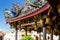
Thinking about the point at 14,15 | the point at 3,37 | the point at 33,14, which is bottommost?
the point at 33,14

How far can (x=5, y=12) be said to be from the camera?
20.7 m

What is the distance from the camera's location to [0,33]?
43.1 meters

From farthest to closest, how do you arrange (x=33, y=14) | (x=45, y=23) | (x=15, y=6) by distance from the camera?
(x=15, y=6), (x=33, y=14), (x=45, y=23)

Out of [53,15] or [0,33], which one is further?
[0,33]

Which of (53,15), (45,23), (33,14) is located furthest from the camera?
(33,14)

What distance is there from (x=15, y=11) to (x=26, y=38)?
2.77 m

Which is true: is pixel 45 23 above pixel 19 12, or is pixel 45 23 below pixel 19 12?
below

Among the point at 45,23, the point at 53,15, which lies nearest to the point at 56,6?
Answer: the point at 53,15

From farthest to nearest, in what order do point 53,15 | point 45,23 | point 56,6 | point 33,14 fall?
point 33,14 → point 45,23 → point 53,15 → point 56,6

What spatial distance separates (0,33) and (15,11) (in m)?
23.5

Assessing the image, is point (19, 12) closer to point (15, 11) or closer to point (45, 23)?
point (15, 11)

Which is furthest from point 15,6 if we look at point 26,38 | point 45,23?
point 45,23

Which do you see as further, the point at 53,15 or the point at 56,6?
the point at 53,15

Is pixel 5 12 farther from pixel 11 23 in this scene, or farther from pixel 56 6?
pixel 56 6
